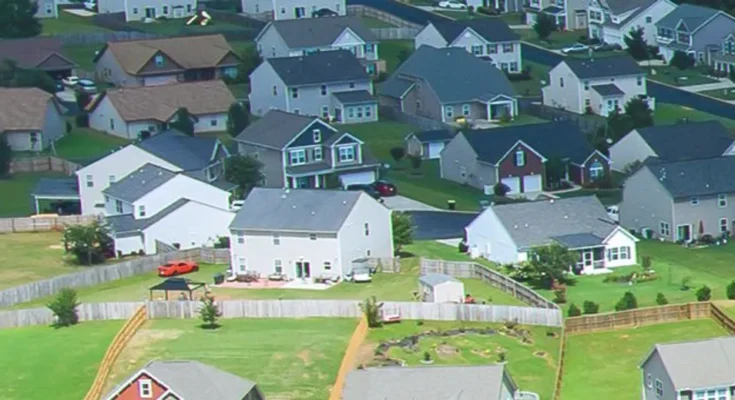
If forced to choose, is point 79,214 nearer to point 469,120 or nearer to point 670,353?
point 469,120

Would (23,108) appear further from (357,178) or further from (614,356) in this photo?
(614,356)

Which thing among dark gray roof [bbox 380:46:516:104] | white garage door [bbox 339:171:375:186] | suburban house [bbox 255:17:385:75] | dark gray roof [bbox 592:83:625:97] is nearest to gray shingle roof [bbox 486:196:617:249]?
white garage door [bbox 339:171:375:186]

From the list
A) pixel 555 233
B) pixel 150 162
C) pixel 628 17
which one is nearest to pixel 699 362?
pixel 555 233

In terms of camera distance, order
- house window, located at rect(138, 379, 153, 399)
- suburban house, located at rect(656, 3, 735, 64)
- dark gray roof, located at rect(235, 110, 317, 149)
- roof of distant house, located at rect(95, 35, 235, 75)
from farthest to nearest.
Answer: suburban house, located at rect(656, 3, 735, 64)
roof of distant house, located at rect(95, 35, 235, 75)
dark gray roof, located at rect(235, 110, 317, 149)
house window, located at rect(138, 379, 153, 399)

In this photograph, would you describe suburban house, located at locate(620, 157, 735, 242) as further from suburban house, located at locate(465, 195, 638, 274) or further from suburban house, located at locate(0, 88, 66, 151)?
suburban house, located at locate(0, 88, 66, 151)

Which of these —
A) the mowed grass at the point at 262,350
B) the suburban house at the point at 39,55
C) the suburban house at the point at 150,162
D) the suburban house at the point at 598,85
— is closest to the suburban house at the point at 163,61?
the suburban house at the point at 39,55

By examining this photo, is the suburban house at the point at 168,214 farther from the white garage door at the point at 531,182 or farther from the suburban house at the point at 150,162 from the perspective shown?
the white garage door at the point at 531,182
